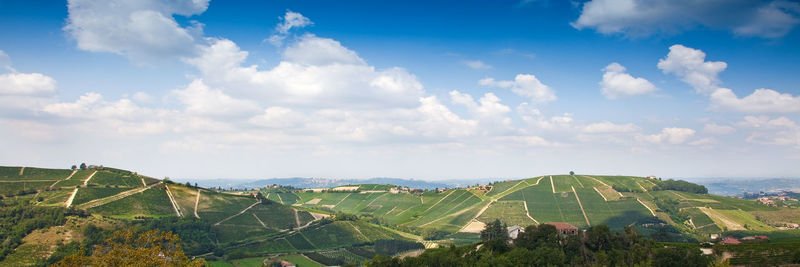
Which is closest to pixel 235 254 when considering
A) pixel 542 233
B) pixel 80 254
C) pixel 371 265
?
pixel 371 265

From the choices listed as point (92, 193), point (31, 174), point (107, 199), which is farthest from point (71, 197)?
point (31, 174)

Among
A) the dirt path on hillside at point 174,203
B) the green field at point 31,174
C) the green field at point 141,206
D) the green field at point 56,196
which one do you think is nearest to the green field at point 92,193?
the green field at point 56,196

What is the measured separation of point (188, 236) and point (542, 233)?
12613 cm

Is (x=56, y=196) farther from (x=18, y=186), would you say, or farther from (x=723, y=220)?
(x=723, y=220)

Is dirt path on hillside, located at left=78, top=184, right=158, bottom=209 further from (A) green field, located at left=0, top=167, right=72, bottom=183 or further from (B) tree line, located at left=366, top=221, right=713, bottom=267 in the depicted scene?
(B) tree line, located at left=366, top=221, right=713, bottom=267

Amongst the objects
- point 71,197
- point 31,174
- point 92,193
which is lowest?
point 71,197

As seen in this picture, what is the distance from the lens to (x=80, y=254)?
139 ft

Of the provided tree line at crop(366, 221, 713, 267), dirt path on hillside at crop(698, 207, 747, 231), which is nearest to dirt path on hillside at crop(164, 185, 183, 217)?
tree line at crop(366, 221, 713, 267)

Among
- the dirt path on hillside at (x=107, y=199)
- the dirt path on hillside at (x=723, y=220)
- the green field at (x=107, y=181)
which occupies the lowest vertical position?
the dirt path on hillside at (x=723, y=220)

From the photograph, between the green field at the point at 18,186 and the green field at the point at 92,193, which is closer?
the green field at the point at 18,186

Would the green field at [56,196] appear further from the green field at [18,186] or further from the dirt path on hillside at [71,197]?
the green field at [18,186]

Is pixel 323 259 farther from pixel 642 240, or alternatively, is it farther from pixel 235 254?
pixel 642 240

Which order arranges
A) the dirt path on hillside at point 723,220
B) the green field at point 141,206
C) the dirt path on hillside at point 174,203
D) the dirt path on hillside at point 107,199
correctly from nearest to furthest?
the dirt path on hillside at point 107,199
the green field at point 141,206
the dirt path on hillside at point 723,220
the dirt path on hillside at point 174,203

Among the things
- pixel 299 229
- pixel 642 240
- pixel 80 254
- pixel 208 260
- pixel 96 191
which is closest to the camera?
pixel 80 254
